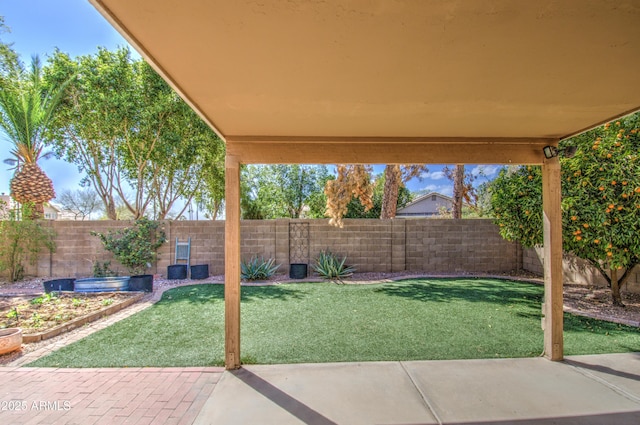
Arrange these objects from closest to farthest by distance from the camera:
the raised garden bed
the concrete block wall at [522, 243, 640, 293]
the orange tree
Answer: the raised garden bed, the orange tree, the concrete block wall at [522, 243, 640, 293]

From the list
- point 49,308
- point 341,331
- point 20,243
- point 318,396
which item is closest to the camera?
point 318,396

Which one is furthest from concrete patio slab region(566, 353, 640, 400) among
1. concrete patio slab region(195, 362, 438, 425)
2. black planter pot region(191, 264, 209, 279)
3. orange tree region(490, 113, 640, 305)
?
black planter pot region(191, 264, 209, 279)

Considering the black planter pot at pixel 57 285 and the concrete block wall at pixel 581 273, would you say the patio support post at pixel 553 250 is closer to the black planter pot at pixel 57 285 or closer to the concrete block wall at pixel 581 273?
the concrete block wall at pixel 581 273

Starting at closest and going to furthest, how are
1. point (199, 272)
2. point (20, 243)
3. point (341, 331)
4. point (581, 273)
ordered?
point (341, 331) < point (581, 273) < point (20, 243) < point (199, 272)

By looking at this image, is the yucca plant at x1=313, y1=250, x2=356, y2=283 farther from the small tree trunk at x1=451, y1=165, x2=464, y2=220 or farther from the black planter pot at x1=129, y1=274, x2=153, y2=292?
the small tree trunk at x1=451, y1=165, x2=464, y2=220

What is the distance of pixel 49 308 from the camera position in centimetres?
524

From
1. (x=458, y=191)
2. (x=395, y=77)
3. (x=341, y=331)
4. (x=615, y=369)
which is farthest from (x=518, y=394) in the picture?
(x=458, y=191)

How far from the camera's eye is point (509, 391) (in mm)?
2926

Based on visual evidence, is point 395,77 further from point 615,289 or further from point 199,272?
point 199,272

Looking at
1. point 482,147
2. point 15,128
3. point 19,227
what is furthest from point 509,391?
point 15,128

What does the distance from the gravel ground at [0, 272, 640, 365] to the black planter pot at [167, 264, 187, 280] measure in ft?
0.53

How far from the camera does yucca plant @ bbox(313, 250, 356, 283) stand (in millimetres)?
8258

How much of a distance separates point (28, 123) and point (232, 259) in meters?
8.97

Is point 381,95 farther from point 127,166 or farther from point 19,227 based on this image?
point 127,166
